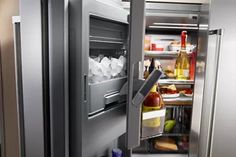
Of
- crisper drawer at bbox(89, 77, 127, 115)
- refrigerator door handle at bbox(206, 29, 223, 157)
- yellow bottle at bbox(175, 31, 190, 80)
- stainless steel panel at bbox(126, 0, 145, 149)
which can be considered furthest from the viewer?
yellow bottle at bbox(175, 31, 190, 80)

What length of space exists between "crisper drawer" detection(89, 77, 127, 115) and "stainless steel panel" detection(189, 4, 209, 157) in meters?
0.84

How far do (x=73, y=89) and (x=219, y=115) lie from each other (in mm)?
1216

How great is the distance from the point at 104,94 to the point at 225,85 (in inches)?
40.9

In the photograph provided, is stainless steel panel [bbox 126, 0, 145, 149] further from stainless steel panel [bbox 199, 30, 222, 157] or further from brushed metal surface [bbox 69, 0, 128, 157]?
stainless steel panel [bbox 199, 30, 222, 157]

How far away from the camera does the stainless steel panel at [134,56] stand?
64cm

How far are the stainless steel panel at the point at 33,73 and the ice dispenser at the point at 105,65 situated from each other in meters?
0.17

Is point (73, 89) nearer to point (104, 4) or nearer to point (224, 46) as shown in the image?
point (104, 4)

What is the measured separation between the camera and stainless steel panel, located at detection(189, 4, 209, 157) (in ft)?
5.22

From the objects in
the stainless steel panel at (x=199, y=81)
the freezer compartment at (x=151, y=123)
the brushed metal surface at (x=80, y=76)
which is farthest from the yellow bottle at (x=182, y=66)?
the brushed metal surface at (x=80, y=76)

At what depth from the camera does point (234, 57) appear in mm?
1524

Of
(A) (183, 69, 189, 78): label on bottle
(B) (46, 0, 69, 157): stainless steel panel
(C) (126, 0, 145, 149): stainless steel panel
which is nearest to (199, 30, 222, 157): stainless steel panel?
(A) (183, 69, 189, 78): label on bottle

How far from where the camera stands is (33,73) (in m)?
0.68

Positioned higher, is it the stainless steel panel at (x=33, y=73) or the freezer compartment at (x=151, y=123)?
the stainless steel panel at (x=33, y=73)

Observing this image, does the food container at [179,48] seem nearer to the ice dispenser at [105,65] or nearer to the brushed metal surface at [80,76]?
the ice dispenser at [105,65]
